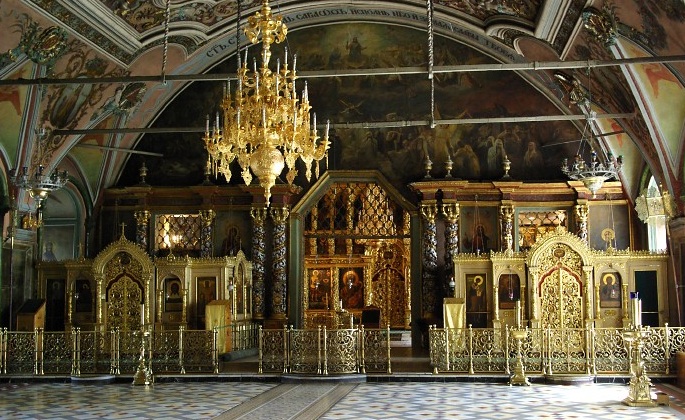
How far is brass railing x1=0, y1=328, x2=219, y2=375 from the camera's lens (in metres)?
16.5

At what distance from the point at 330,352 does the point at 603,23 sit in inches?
299

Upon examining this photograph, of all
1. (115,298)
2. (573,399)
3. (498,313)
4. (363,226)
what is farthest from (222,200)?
(573,399)

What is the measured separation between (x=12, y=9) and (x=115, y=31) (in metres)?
3.04

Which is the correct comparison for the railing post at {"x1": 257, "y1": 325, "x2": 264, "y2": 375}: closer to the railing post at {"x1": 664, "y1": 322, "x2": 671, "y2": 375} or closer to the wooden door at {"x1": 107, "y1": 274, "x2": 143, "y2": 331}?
the wooden door at {"x1": 107, "y1": 274, "x2": 143, "y2": 331}

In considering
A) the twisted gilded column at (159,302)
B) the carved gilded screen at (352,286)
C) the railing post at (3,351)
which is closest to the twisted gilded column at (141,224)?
the twisted gilded column at (159,302)

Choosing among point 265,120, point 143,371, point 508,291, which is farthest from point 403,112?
point 265,120

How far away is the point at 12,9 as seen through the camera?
47.6 feet

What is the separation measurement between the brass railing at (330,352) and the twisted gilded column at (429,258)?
4.47 m

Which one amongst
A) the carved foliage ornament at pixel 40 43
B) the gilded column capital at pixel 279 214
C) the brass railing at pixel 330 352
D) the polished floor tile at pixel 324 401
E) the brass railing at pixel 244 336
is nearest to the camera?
the polished floor tile at pixel 324 401

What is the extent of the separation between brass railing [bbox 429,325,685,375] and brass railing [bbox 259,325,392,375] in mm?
1095

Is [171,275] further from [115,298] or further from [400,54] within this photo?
[400,54]

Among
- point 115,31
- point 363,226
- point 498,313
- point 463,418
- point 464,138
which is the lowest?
point 463,418

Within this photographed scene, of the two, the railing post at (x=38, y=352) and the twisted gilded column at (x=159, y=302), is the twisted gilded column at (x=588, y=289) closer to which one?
the twisted gilded column at (x=159, y=302)

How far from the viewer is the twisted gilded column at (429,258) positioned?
69.4 ft
